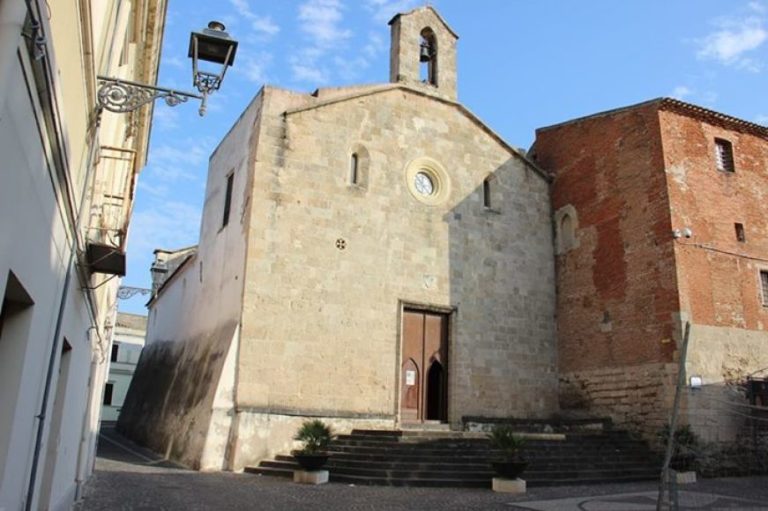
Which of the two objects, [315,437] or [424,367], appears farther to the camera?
[424,367]

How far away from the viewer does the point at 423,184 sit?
18.5 meters

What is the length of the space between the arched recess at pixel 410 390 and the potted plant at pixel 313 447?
3923 mm

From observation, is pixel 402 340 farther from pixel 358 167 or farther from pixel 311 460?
pixel 311 460

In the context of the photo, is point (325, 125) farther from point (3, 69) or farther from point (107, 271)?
point (3, 69)

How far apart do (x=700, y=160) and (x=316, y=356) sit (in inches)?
458

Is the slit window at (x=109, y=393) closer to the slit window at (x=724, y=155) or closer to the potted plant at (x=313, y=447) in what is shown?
the potted plant at (x=313, y=447)

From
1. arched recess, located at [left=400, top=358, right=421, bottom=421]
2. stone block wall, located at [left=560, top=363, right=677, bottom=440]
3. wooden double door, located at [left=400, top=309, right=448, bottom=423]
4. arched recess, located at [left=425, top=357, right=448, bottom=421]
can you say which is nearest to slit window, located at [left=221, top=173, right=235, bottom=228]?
wooden double door, located at [left=400, top=309, right=448, bottom=423]

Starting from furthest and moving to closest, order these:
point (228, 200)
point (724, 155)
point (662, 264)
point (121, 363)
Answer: point (121, 363), point (228, 200), point (724, 155), point (662, 264)

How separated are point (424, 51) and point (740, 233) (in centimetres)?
1060

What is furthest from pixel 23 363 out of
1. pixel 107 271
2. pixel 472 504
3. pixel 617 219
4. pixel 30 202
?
pixel 617 219

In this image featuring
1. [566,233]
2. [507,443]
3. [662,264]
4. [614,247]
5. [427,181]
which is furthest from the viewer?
[566,233]

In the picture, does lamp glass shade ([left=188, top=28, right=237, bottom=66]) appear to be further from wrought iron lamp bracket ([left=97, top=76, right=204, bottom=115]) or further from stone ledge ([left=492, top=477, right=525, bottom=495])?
stone ledge ([left=492, top=477, right=525, bottom=495])

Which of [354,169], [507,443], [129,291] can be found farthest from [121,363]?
[507,443]

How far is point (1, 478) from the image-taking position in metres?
3.89
